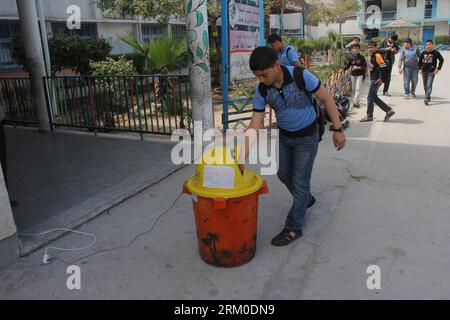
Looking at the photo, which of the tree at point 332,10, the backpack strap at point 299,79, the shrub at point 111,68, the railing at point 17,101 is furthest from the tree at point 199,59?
the tree at point 332,10

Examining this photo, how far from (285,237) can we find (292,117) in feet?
3.44

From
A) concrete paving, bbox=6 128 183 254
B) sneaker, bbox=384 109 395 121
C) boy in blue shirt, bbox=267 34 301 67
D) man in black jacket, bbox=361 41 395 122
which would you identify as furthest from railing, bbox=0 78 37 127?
sneaker, bbox=384 109 395 121

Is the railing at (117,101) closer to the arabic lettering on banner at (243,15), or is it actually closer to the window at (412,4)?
the arabic lettering on banner at (243,15)

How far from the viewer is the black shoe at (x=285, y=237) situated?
346cm

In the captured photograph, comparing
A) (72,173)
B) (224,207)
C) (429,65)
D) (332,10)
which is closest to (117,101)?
(72,173)

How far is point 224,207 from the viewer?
275 cm

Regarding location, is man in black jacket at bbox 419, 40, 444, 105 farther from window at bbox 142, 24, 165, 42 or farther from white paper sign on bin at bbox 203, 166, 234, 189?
window at bbox 142, 24, 165, 42

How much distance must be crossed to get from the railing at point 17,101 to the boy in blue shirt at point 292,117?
624 cm

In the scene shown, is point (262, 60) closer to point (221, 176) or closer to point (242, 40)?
point (221, 176)

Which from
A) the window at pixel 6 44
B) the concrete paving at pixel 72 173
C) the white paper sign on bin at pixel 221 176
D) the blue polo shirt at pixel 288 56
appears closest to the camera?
the white paper sign on bin at pixel 221 176

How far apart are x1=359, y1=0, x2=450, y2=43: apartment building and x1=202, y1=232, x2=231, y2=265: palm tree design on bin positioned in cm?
4667

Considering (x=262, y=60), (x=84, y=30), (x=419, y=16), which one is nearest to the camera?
(x=262, y=60)
